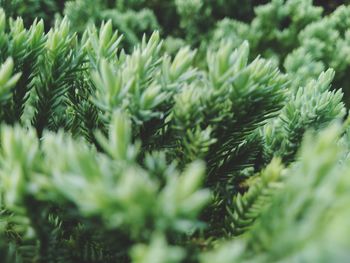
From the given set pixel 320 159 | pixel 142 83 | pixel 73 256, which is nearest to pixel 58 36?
pixel 142 83

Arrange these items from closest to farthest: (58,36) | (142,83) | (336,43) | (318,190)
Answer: (318,190), (142,83), (58,36), (336,43)

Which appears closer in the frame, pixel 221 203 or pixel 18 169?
pixel 18 169

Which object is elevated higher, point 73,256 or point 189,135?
point 189,135

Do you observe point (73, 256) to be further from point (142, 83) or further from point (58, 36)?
point (58, 36)

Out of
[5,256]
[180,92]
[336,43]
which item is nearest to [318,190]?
[180,92]

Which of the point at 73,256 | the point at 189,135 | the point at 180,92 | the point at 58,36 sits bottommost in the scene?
the point at 73,256

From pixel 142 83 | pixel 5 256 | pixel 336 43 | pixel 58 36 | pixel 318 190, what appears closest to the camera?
pixel 318 190
